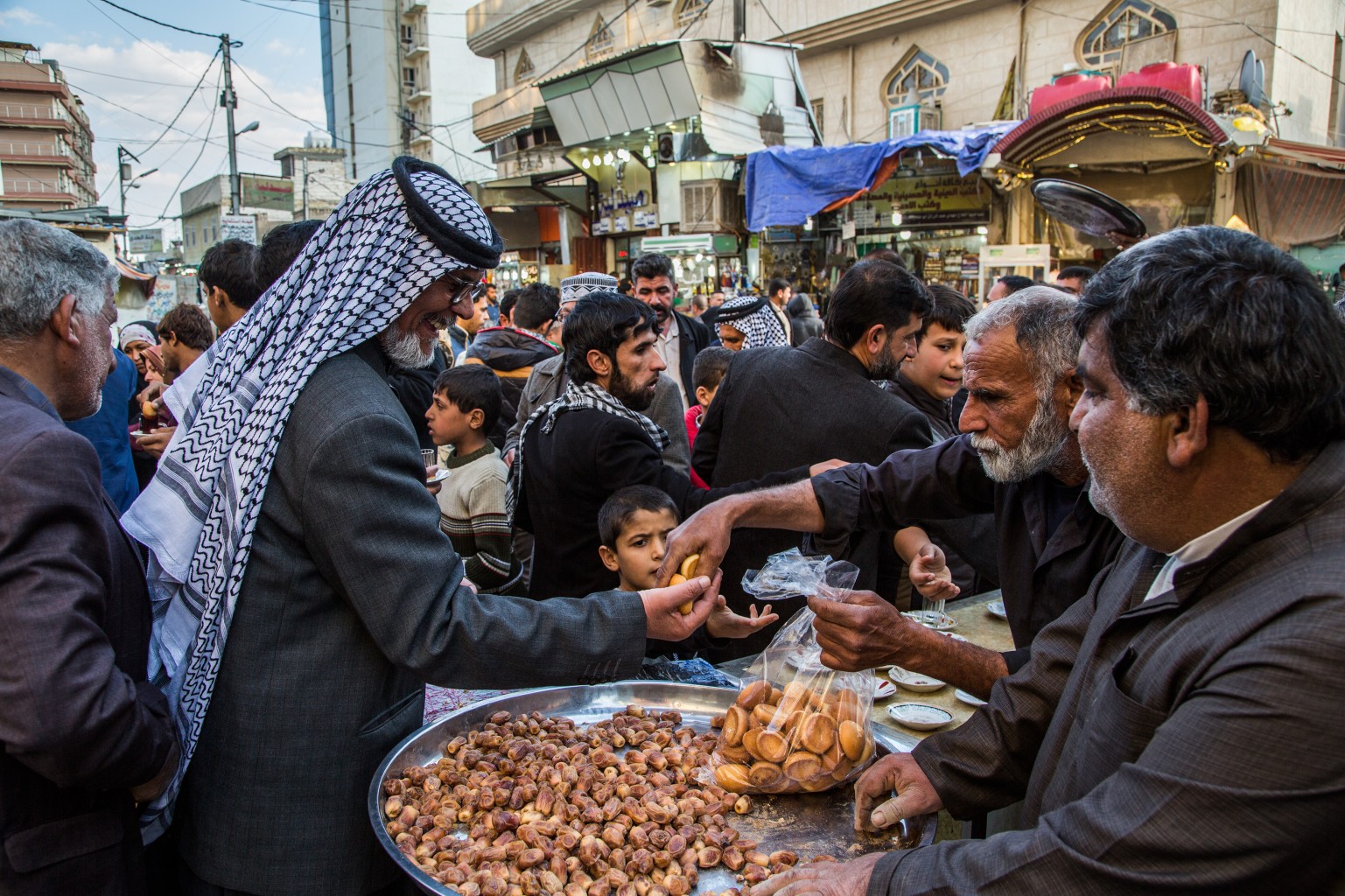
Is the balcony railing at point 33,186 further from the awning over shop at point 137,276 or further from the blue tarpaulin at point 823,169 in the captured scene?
the blue tarpaulin at point 823,169

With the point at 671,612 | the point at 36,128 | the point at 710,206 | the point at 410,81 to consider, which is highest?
the point at 410,81

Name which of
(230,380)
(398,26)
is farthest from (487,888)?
(398,26)

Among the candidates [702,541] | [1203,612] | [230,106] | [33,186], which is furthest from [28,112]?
[1203,612]

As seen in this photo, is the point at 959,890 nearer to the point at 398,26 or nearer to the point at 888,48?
the point at 888,48

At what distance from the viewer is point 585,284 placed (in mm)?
6324

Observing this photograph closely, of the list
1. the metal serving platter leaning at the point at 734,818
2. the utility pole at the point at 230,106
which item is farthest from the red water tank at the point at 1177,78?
the utility pole at the point at 230,106

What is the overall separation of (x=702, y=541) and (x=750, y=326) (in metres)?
4.69

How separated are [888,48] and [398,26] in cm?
3210

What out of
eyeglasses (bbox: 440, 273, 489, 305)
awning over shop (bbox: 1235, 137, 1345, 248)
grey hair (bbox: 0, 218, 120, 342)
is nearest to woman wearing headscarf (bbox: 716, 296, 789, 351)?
eyeglasses (bbox: 440, 273, 489, 305)

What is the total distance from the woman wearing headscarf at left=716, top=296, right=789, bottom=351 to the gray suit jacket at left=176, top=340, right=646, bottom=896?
526 cm

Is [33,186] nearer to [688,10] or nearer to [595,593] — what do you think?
[688,10]

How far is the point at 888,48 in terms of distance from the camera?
1627cm

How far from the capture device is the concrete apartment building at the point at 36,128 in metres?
29.1

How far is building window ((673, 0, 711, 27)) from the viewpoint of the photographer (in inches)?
800
